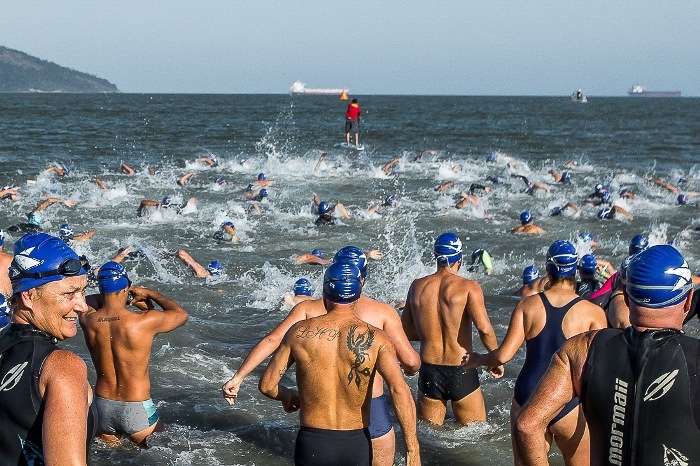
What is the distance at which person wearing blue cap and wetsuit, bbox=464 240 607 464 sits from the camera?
17.5 ft

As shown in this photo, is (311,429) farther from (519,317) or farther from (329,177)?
(329,177)

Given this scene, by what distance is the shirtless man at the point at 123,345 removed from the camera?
6133mm

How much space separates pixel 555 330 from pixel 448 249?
1.45 meters

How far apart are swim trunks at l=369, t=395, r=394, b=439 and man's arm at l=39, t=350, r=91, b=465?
2.65 meters

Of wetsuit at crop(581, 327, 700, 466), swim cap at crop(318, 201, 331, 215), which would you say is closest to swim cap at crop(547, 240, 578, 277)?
wetsuit at crop(581, 327, 700, 466)

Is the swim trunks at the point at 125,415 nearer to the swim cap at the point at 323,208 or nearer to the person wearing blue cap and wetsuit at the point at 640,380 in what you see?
the person wearing blue cap and wetsuit at the point at 640,380

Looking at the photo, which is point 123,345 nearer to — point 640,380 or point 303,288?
point 303,288

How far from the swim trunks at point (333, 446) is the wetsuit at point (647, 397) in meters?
1.95

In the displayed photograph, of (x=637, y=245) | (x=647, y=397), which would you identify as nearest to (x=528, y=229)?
(x=637, y=245)

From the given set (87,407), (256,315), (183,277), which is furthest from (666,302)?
(183,277)

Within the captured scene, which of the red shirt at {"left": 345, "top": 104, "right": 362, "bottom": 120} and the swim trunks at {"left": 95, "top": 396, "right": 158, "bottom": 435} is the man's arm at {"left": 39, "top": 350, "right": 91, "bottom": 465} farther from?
the red shirt at {"left": 345, "top": 104, "right": 362, "bottom": 120}

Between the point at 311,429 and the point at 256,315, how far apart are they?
281 inches

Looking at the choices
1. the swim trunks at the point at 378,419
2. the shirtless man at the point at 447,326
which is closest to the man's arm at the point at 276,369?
the swim trunks at the point at 378,419

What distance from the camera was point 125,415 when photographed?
20.8 ft
